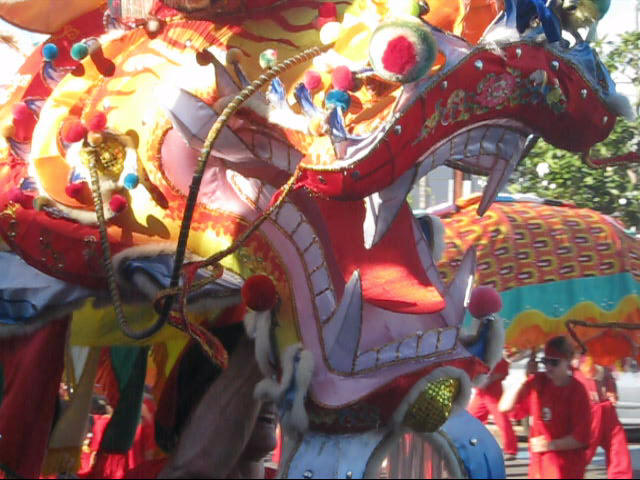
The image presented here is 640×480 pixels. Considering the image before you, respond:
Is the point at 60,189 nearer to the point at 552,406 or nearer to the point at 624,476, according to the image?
the point at 552,406

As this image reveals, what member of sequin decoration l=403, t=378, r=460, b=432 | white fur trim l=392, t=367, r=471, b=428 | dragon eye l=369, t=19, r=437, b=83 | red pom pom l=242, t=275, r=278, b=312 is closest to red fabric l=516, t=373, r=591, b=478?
white fur trim l=392, t=367, r=471, b=428

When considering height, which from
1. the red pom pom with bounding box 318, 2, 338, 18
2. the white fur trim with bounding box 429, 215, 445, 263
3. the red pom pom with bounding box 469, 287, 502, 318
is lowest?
the red pom pom with bounding box 469, 287, 502, 318

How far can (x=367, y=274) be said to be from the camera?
3.56 metres

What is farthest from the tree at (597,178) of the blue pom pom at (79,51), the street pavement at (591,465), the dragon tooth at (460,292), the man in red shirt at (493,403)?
the blue pom pom at (79,51)

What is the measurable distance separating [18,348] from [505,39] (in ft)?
5.67

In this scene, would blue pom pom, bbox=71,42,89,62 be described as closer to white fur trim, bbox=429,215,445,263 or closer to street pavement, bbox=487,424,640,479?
white fur trim, bbox=429,215,445,263

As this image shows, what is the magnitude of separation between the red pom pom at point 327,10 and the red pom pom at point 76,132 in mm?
735

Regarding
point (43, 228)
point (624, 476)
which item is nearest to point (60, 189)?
point (43, 228)

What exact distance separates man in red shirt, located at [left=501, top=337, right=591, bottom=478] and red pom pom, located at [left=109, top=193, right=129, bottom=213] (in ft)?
6.18

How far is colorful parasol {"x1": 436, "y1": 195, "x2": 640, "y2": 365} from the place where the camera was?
5.95m

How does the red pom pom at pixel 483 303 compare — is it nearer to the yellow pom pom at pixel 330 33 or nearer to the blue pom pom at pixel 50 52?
the yellow pom pom at pixel 330 33

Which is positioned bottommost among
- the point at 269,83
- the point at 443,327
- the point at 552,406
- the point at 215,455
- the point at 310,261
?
the point at 552,406

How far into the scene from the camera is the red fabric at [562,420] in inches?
186

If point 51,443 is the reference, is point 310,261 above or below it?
above
